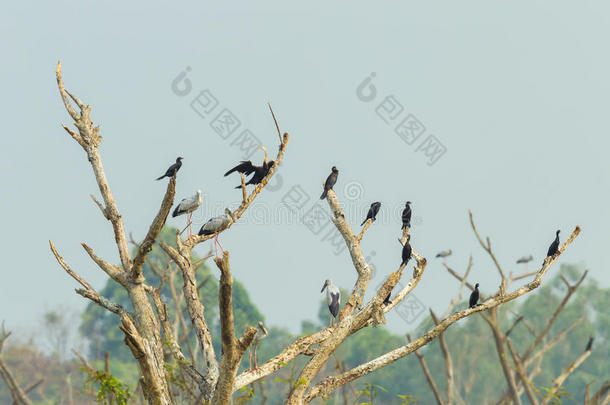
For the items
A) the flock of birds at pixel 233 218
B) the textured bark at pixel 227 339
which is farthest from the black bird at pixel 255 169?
the textured bark at pixel 227 339

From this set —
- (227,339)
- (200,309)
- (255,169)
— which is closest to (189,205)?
(255,169)

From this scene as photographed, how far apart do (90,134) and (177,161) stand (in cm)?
297

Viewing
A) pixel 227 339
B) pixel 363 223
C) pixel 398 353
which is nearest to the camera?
pixel 227 339

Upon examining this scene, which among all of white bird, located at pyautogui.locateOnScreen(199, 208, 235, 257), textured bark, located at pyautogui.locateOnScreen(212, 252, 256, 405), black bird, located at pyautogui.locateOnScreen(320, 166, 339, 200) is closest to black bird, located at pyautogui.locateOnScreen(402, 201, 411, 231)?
black bird, located at pyautogui.locateOnScreen(320, 166, 339, 200)

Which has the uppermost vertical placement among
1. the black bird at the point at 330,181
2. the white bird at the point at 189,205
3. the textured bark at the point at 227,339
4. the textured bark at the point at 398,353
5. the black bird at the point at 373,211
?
the white bird at the point at 189,205

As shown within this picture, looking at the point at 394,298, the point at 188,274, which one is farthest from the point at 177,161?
the point at 394,298

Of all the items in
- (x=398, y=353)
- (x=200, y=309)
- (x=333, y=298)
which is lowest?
(x=398, y=353)

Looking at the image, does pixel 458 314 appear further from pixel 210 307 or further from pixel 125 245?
pixel 210 307

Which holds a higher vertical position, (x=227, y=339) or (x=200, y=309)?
(x=200, y=309)

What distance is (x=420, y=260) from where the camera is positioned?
752 centimetres

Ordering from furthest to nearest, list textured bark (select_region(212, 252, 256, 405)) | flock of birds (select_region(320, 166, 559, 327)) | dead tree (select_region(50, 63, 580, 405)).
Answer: flock of birds (select_region(320, 166, 559, 327)) → dead tree (select_region(50, 63, 580, 405)) → textured bark (select_region(212, 252, 256, 405))

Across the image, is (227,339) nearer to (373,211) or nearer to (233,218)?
(233,218)

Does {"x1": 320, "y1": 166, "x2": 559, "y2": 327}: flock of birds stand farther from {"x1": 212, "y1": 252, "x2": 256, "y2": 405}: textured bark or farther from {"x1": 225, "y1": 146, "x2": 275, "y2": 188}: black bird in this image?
{"x1": 212, "y1": 252, "x2": 256, "y2": 405}: textured bark

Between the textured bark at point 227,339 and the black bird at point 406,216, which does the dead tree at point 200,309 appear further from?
the black bird at point 406,216
